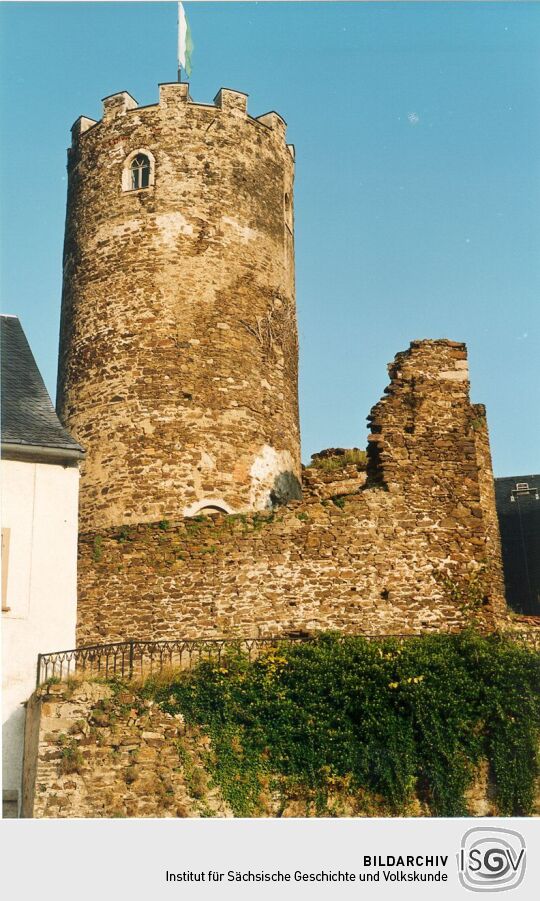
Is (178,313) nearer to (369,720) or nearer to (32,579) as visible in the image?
(32,579)

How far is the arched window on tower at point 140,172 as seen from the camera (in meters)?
23.8

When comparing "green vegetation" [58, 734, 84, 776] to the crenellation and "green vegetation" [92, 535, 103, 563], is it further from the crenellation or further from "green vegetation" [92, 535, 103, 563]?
the crenellation

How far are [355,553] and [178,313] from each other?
260 inches

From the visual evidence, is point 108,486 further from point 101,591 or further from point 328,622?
point 328,622

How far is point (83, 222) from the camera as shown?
24047mm

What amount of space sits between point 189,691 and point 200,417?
7064 mm

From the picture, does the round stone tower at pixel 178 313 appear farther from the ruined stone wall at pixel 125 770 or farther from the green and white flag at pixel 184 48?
the ruined stone wall at pixel 125 770

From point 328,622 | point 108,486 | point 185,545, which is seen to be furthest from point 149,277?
point 328,622

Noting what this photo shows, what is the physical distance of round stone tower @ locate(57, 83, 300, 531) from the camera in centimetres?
2202

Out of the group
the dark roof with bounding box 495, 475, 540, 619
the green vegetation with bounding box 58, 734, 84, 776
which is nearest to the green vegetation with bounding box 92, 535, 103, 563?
the green vegetation with bounding box 58, 734, 84, 776

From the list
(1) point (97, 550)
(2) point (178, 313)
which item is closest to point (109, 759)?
(1) point (97, 550)

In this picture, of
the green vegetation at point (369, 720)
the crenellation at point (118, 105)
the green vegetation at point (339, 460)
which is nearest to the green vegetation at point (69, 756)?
the green vegetation at point (369, 720)

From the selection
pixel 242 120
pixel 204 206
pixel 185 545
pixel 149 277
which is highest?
pixel 242 120

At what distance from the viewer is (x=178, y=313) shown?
2267cm
